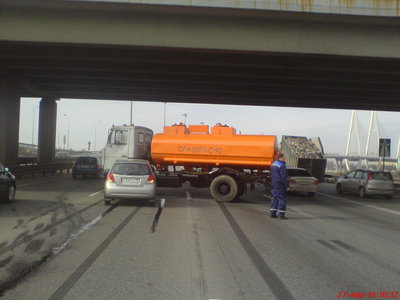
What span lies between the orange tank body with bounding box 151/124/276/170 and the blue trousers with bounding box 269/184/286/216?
3.92 meters

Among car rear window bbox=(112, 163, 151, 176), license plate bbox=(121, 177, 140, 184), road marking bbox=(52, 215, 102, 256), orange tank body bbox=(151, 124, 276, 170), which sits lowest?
road marking bbox=(52, 215, 102, 256)

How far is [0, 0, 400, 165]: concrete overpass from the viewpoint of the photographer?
54.9 ft

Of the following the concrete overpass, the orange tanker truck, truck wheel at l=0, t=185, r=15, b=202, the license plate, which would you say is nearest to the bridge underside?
the concrete overpass

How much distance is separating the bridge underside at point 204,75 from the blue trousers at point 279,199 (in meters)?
8.09

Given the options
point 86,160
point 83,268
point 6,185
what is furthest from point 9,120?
point 83,268

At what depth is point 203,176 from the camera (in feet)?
55.0

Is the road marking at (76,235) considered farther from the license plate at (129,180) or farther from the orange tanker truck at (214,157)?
the orange tanker truck at (214,157)

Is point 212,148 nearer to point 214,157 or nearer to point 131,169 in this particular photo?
point 214,157

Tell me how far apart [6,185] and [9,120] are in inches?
559

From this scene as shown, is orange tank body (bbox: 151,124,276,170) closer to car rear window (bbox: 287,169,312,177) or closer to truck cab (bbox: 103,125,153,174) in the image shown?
truck cab (bbox: 103,125,153,174)

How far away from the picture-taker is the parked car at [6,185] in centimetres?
1310

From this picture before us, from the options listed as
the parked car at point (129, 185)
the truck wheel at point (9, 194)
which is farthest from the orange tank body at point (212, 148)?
the truck wheel at point (9, 194)

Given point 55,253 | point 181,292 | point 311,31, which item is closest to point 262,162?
point 311,31

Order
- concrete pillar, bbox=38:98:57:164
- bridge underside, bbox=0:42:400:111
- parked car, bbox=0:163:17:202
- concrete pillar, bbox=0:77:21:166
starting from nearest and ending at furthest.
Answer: parked car, bbox=0:163:17:202 < bridge underside, bbox=0:42:400:111 < concrete pillar, bbox=0:77:21:166 < concrete pillar, bbox=38:98:57:164
